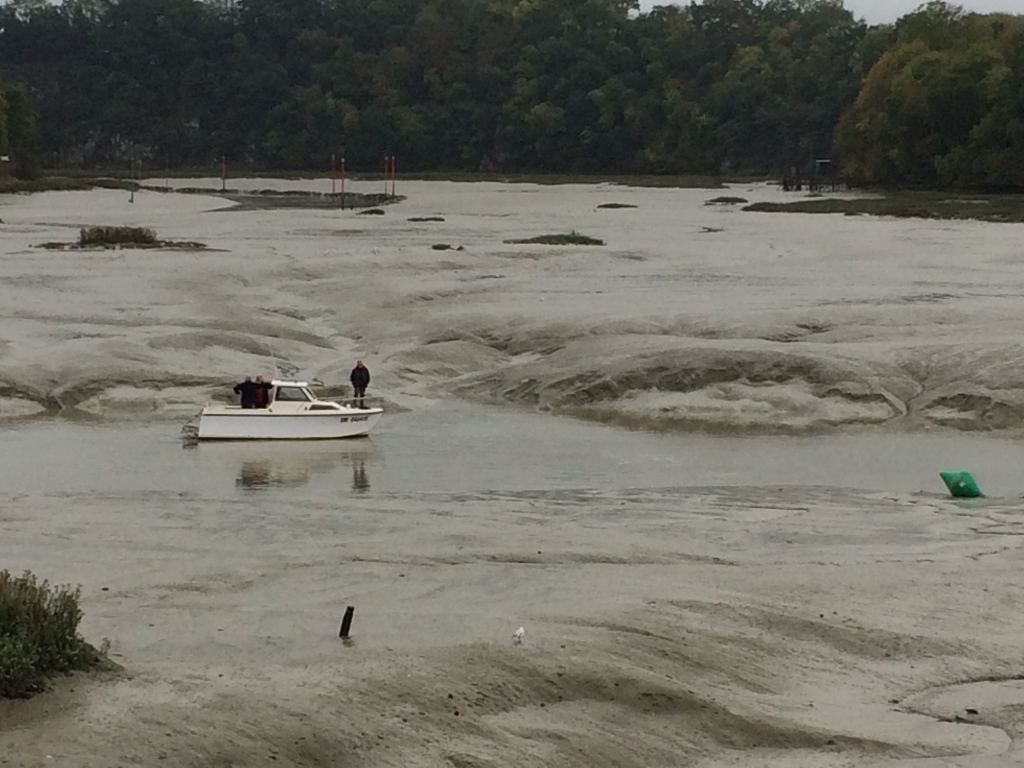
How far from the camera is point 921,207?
8544 centimetres

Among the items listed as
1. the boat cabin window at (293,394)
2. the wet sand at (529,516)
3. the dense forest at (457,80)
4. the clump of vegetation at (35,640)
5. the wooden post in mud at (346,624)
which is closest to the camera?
the clump of vegetation at (35,640)

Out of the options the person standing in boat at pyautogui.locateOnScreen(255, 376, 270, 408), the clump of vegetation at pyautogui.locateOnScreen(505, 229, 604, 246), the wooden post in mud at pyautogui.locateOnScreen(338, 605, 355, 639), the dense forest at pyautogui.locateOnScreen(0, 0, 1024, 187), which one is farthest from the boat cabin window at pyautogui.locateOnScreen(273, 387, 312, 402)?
the dense forest at pyautogui.locateOnScreen(0, 0, 1024, 187)

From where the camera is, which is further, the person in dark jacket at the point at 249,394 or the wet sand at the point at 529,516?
the person in dark jacket at the point at 249,394

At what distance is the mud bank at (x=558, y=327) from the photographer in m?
29.8

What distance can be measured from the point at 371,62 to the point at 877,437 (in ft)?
529

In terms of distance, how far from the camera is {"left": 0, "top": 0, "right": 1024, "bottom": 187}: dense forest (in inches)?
6225

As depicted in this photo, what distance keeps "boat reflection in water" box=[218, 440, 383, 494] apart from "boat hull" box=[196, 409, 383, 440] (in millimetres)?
207

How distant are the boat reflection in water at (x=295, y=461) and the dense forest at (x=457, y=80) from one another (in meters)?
106

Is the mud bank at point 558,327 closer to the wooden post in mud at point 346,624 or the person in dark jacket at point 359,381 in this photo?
the person in dark jacket at point 359,381

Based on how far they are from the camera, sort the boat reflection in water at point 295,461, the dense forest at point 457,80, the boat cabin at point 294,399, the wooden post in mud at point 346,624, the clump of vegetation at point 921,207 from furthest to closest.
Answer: the dense forest at point 457,80 < the clump of vegetation at point 921,207 < the boat cabin at point 294,399 < the boat reflection in water at point 295,461 < the wooden post in mud at point 346,624

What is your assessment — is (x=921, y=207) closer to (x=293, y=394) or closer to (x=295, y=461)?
(x=293, y=394)

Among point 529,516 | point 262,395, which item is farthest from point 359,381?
point 529,516

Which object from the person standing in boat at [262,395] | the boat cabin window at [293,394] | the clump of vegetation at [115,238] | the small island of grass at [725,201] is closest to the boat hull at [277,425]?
the person standing in boat at [262,395]

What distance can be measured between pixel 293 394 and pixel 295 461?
2035 millimetres
